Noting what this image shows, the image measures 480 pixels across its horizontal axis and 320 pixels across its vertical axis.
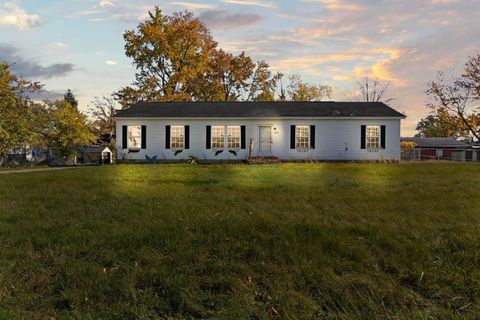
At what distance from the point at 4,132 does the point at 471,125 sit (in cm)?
3567

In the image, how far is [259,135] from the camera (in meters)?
22.8

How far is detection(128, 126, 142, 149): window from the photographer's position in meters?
22.8

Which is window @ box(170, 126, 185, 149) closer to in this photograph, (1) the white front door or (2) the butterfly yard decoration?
(2) the butterfly yard decoration

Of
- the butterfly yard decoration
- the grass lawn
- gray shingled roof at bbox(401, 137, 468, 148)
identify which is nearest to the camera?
the grass lawn

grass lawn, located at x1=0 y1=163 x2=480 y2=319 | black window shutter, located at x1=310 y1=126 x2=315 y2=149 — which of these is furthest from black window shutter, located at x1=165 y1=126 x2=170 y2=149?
grass lawn, located at x1=0 y1=163 x2=480 y2=319

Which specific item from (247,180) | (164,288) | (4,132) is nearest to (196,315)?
(164,288)

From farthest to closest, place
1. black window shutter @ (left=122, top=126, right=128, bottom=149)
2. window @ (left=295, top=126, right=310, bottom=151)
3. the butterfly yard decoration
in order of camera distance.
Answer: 1. black window shutter @ (left=122, top=126, right=128, bottom=149)
2. window @ (left=295, top=126, right=310, bottom=151)
3. the butterfly yard decoration

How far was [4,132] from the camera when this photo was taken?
25.1 meters

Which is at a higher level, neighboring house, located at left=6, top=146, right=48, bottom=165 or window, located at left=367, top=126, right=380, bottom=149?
window, located at left=367, top=126, right=380, bottom=149

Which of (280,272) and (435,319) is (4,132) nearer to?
(280,272)

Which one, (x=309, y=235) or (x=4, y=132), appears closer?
(x=309, y=235)

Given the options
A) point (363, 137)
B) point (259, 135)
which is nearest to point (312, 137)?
point (363, 137)

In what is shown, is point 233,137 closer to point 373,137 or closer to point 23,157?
point 373,137

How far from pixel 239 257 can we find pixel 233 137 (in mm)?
18084
